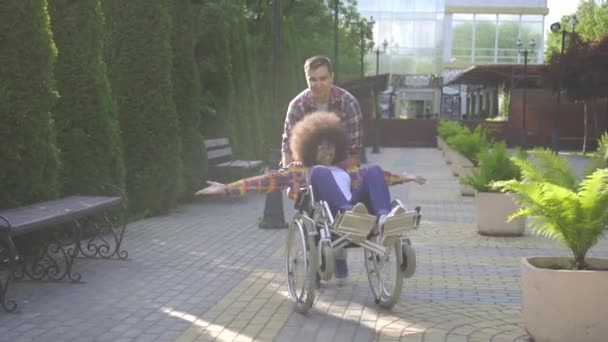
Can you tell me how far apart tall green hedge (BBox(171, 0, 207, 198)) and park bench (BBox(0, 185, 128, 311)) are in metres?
5.23

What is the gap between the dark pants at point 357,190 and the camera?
6.72 metres

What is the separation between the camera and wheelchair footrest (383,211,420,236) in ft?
20.5

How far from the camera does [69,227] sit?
9.03 metres

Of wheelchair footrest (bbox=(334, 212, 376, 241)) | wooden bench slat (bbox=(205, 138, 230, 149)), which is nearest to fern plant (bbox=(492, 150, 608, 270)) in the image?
wheelchair footrest (bbox=(334, 212, 376, 241))

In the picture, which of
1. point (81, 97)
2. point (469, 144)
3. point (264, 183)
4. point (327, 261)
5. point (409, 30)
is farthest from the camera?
point (409, 30)

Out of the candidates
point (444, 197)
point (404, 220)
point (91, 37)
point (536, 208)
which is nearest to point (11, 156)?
point (91, 37)

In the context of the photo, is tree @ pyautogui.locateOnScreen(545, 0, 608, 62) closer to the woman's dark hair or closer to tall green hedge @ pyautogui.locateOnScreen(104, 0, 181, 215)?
tall green hedge @ pyautogui.locateOnScreen(104, 0, 181, 215)

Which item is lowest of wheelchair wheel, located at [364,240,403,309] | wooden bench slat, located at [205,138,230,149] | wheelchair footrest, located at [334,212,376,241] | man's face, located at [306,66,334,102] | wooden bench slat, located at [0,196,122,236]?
wheelchair wheel, located at [364,240,403,309]

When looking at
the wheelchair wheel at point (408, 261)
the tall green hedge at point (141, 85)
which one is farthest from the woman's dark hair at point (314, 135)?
the tall green hedge at point (141, 85)

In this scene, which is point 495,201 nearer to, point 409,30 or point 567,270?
point 567,270

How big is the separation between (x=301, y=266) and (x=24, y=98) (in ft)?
10.2

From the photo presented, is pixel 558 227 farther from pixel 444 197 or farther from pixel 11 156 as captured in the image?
pixel 444 197

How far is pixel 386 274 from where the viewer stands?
691cm

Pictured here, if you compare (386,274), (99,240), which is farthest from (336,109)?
(99,240)
